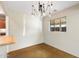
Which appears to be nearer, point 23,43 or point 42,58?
point 42,58

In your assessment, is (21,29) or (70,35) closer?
(70,35)

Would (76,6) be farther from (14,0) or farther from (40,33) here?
(40,33)

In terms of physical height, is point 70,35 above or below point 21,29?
below

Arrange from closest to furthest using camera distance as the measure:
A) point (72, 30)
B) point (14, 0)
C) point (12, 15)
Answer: point (14, 0)
point (72, 30)
point (12, 15)

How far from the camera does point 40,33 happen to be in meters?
7.45

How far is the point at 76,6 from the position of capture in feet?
13.0

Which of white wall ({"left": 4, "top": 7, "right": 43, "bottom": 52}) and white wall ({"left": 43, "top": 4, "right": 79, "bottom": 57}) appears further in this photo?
white wall ({"left": 4, "top": 7, "right": 43, "bottom": 52})

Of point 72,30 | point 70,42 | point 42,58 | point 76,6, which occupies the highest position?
point 76,6

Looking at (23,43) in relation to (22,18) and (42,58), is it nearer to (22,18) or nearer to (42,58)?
(22,18)

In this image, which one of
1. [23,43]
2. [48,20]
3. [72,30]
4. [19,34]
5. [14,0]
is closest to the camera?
[14,0]

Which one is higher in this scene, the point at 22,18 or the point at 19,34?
the point at 22,18

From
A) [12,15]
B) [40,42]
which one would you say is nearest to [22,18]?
[12,15]

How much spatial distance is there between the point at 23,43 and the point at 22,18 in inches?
64.1

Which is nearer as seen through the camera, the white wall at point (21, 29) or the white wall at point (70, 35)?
the white wall at point (70, 35)
